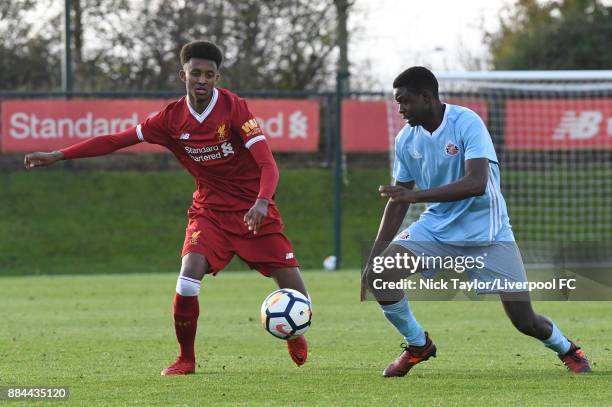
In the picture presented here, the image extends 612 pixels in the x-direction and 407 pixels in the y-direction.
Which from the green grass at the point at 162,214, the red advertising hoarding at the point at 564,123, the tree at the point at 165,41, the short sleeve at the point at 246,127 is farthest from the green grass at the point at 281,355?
Answer: the tree at the point at 165,41

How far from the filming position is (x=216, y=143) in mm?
8484

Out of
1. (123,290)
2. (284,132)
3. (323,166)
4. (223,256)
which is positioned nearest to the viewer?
(223,256)

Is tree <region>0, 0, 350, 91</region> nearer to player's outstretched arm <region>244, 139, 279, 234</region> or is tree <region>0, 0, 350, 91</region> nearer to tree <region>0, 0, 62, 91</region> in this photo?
tree <region>0, 0, 62, 91</region>

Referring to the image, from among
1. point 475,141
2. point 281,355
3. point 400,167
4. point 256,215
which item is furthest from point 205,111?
point 281,355

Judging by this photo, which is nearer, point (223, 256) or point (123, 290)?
point (223, 256)

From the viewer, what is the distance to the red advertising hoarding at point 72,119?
22125 millimetres

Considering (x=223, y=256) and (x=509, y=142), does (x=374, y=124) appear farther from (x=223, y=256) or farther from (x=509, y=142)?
(x=223, y=256)

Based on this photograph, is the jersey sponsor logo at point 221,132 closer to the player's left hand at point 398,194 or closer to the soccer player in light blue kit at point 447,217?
the soccer player in light blue kit at point 447,217

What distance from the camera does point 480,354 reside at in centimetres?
941

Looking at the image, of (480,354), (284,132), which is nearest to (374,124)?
(284,132)

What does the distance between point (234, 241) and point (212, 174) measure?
493 millimetres

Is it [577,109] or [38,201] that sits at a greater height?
[577,109]

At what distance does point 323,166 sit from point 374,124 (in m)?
2.94

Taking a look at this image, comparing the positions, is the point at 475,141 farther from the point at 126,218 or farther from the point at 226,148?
the point at 126,218
